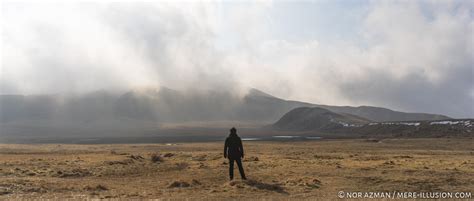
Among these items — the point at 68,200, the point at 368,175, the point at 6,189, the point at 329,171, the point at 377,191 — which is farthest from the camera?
the point at 329,171

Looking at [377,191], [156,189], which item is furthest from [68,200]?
[377,191]

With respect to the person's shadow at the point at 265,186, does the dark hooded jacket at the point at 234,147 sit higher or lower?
higher

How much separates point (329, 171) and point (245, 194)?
9264mm

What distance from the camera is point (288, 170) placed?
26.0m

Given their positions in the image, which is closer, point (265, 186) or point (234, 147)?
point (265, 186)

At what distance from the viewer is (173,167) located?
3109 cm

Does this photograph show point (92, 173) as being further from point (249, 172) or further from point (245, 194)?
point (245, 194)

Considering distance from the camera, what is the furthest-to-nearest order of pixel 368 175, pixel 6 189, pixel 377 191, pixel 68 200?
pixel 368 175, pixel 6 189, pixel 377 191, pixel 68 200

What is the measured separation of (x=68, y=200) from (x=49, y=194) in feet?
7.23

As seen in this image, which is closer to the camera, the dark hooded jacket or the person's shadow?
the person's shadow

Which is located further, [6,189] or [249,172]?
[249,172]

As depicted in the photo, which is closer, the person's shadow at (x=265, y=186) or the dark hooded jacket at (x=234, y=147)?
the person's shadow at (x=265, y=186)

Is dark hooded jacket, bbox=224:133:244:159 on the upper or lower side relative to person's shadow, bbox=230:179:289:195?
upper

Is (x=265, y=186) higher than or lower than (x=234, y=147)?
lower
